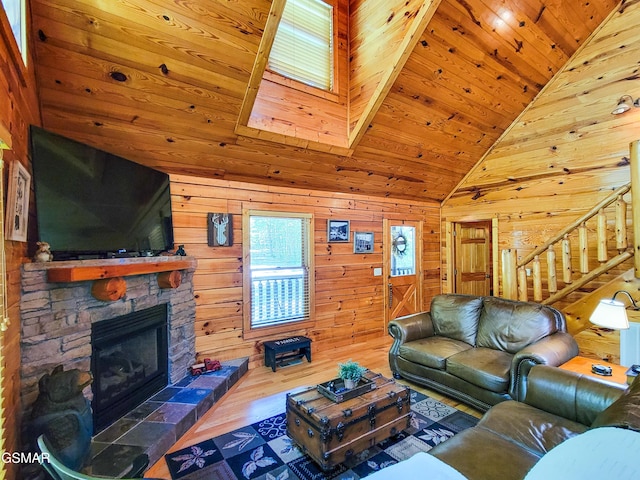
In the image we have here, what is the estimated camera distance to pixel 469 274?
5961mm

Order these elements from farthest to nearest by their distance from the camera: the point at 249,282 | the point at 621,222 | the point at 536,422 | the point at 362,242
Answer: the point at 362,242 → the point at 249,282 → the point at 621,222 → the point at 536,422

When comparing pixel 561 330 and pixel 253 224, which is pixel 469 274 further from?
pixel 253 224

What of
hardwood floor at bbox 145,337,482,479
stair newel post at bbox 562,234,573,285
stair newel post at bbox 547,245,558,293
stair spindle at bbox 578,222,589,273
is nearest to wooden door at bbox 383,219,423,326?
hardwood floor at bbox 145,337,482,479

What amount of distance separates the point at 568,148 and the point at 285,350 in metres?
4.66

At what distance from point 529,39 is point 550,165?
5.78ft

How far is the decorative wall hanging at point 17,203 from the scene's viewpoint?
1.62m

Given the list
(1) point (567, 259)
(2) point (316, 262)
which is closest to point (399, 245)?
(2) point (316, 262)

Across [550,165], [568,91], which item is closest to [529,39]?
[568,91]

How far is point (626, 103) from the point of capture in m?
3.89

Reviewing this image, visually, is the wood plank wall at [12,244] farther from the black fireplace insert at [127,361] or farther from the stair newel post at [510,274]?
the stair newel post at [510,274]

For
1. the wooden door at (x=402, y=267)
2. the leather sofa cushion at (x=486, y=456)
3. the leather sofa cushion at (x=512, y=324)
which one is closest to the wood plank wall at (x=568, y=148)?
the wooden door at (x=402, y=267)

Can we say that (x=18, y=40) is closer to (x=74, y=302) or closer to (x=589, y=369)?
(x=74, y=302)

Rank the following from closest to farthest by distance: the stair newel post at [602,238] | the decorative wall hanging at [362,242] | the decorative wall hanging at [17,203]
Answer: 1. the decorative wall hanging at [17,203]
2. the stair newel post at [602,238]
3. the decorative wall hanging at [362,242]

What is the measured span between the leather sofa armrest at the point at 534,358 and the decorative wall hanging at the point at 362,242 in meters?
2.57
